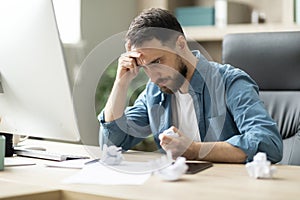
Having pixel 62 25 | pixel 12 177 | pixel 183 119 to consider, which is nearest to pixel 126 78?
pixel 183 119

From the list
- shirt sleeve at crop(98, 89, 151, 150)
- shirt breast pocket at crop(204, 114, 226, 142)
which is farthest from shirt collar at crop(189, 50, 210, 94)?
shirt sleeve at crop(98, 89, 151, 150)

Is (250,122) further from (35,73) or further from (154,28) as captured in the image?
(35,73)

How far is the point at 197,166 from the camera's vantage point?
4.95 ft

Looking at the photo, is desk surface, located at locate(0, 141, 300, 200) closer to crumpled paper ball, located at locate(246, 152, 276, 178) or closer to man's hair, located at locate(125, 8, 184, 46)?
crumpled paper ball, located at locate(246, 152, 276, 178)

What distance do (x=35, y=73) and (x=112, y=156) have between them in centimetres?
32

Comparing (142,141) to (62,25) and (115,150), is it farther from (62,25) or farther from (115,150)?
(62,25)

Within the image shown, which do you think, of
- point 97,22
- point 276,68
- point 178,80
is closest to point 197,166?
point 178,80

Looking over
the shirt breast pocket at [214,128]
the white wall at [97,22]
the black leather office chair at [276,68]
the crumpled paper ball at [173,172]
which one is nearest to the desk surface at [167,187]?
the crumpled paper ball at [173,172]

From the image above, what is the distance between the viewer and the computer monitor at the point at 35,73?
55.7 inches

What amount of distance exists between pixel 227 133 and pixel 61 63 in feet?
2.13

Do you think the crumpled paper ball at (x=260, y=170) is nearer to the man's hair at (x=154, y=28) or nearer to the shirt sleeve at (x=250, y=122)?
the shirt sleeve at (x=250, y=122)

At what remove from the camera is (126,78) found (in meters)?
1.74

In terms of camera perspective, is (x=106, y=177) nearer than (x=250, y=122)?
Yes

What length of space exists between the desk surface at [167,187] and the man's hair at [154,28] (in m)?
0.42
